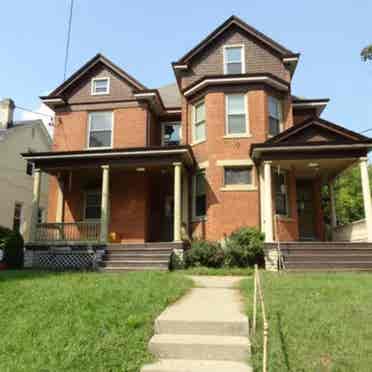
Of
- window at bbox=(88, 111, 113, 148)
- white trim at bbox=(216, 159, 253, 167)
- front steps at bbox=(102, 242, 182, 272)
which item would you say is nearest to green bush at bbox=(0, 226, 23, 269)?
front steps at bbox=(102, 242, 182, 272)

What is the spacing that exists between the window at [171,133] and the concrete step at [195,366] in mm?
13330

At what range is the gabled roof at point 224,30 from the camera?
15297 mm

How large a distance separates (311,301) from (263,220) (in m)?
6.80

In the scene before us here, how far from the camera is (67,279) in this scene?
880 cm

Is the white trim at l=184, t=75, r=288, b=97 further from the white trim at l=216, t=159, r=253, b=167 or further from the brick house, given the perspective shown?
the white trim at l=216, t=159, r=253, b=167

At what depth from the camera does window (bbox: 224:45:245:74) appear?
1541cm

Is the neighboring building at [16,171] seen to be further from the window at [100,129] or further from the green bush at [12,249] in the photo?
the window at [100,129]

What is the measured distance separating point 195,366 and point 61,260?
10058 mm

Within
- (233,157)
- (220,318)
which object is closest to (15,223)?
(233,157)

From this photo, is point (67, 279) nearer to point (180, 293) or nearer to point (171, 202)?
point (180, 293)

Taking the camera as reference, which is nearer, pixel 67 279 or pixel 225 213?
pixel 67 279

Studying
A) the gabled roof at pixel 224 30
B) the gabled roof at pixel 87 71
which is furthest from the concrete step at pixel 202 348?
the gabled roof at pixel 87 71

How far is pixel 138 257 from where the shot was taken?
1210 centimetres

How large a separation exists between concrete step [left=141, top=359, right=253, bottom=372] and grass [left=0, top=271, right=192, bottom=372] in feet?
0.72
